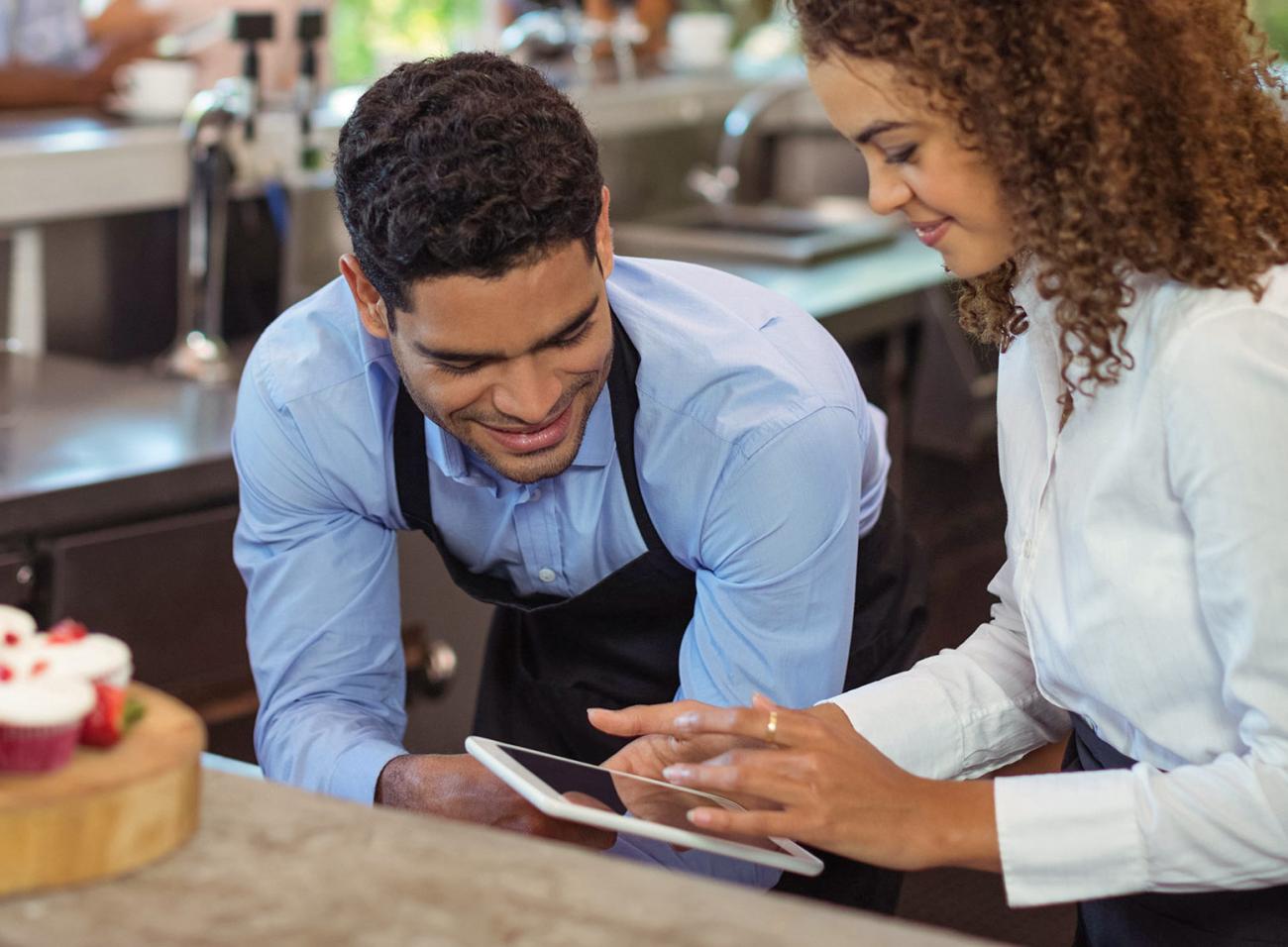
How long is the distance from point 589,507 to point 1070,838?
65 cm

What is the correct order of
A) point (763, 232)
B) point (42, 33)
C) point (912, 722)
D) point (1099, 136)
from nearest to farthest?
point (1099, 136), point (912, 722), point (42, 33), point (763, 232)

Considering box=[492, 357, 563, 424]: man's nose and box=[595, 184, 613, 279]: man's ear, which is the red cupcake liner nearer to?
box=[492, 357, 563, 424]: man's nose

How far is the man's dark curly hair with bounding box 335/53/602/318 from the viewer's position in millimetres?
1451

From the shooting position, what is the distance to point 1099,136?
1.17 meters

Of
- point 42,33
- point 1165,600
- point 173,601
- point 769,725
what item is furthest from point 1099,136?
point 42,33

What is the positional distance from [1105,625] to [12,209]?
210 cm

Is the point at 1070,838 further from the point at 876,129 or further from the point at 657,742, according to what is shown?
the point at 876,129

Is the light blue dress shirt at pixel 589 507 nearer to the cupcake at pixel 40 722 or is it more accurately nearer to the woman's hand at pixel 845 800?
the woman's hand at pixel 845 800

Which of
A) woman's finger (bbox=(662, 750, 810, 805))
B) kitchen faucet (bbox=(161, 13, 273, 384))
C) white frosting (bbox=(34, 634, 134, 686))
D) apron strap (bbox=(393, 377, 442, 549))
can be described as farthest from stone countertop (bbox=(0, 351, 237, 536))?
woman's finger (bbox=(662, 750, 810, 805))

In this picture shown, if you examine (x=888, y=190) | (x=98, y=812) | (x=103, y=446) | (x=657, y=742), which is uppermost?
(x=888, y=190)

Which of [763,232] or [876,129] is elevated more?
[876,129]

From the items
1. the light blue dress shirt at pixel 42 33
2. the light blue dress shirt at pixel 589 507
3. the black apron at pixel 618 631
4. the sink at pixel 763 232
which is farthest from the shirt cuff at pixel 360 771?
the light blue dress shirt at pixel 42 33

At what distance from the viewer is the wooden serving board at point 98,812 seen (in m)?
0.94

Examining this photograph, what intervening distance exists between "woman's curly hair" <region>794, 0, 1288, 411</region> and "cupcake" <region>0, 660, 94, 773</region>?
70cm
